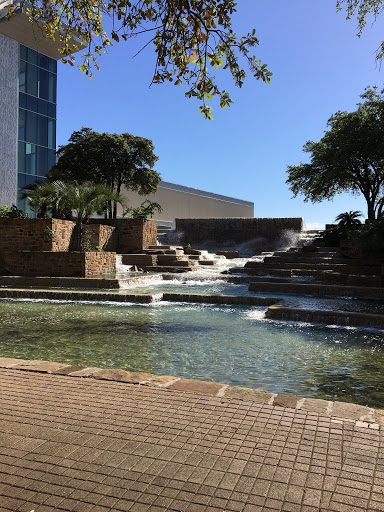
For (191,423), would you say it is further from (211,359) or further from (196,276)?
(196,276)

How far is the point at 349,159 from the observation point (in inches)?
913

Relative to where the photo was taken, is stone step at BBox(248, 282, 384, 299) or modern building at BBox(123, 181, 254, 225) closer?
stone step at BBox(248, 282, 384, 299)

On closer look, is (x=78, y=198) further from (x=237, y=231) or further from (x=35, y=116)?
(x=35, y=116)

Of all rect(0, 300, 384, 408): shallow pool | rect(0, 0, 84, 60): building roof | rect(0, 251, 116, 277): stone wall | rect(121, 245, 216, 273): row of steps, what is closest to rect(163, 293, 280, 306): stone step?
rect(0, 300, 384, 408): shallow pool

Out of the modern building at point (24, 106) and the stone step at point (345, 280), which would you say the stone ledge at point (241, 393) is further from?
the modern building at point (24, 106)

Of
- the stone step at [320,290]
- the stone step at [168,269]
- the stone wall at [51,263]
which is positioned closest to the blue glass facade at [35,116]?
the stone step at [168,269]

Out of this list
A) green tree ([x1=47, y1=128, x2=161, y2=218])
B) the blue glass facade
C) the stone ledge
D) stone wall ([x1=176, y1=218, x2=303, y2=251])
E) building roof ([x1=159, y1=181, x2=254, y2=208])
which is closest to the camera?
the stone ledge

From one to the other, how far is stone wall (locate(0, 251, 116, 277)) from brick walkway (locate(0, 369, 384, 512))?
10.9 m

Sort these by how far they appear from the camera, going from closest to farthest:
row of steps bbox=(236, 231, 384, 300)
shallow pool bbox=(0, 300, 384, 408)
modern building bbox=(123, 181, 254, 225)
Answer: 1. shallow pool bbox=(0, 300, 384, 408)
2. row of steps bbox=(236, 231, 384, 300)
3. modern building bbox=(123, 181, 254, 225)

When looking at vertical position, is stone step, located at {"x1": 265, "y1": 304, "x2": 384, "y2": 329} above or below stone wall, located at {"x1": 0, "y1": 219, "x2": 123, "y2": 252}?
below

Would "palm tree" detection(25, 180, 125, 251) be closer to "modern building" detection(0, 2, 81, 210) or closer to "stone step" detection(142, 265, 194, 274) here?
"stone step" detection(142, 265, 194, 274)

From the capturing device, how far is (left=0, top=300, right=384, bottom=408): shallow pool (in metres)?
4.24

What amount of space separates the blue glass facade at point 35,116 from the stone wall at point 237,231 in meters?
9.56

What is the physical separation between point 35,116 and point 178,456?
2934cm
